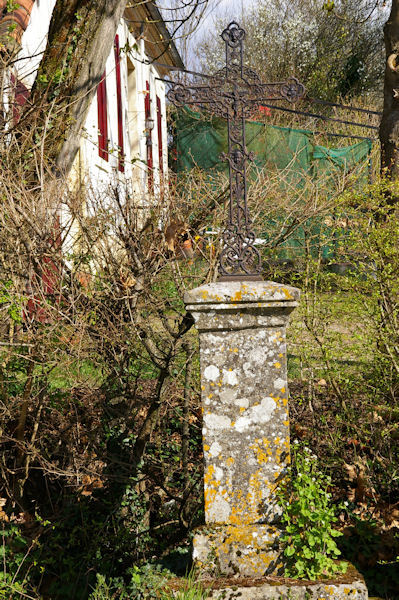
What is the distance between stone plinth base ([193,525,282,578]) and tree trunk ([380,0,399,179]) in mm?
4243

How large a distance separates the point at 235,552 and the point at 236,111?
2.34 metres

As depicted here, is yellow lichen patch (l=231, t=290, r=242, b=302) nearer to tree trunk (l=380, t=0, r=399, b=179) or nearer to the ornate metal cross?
the ornate metal cross

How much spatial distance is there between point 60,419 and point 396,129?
426 cm

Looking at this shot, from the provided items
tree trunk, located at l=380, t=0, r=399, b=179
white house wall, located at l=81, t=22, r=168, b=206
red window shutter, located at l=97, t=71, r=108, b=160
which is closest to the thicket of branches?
white house wall, located at l=81, t=22, r=168, b=206

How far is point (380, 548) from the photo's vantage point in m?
4.20

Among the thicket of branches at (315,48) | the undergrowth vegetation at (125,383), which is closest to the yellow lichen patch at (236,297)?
the undergrowth vegetation at (125,383)

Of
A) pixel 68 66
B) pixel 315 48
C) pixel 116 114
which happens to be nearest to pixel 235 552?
pixel 68 66

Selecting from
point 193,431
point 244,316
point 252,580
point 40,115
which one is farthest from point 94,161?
point 252,580

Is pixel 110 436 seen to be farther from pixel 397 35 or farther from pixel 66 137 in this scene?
pixel 397 35

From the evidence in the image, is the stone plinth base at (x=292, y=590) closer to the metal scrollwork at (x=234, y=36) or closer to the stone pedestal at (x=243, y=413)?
the stone pedestal at (x=243, y=413)

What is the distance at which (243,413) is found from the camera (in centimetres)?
320

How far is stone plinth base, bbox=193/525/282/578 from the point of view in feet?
10.2

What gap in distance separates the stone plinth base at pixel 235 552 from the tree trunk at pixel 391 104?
4243 millimetres

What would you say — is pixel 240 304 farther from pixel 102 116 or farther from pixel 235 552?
pixel 102 116
